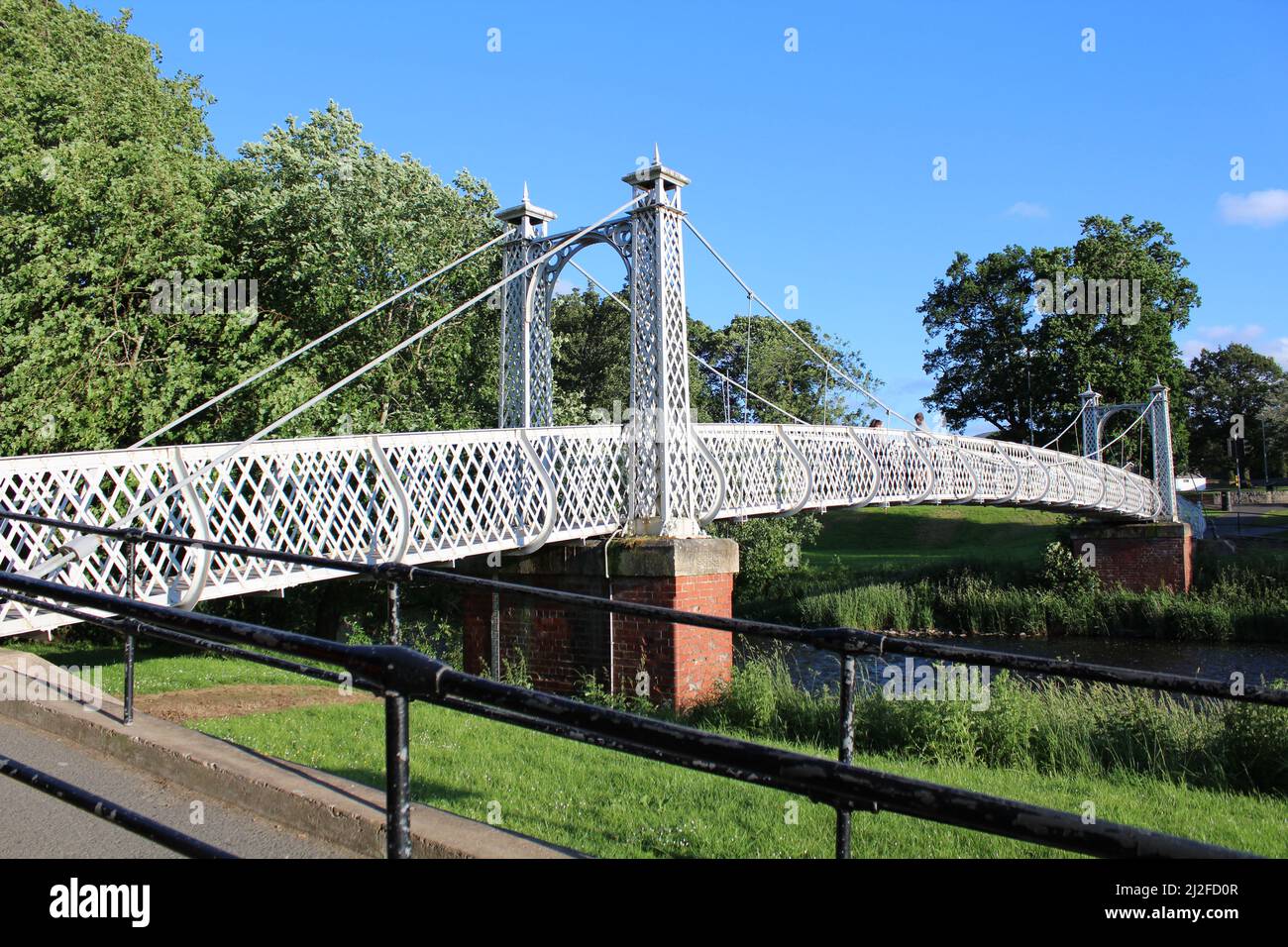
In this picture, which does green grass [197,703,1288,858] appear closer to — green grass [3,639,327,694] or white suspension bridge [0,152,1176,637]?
green grass [3,639,327,694]

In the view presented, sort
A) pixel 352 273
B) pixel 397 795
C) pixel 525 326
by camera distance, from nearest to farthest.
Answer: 1. pixel 397 795
2. pixel 525 326
3. pixel 352 273

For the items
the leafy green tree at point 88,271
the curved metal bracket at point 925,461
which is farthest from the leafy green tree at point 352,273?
the curved metal bracket at point 925,461

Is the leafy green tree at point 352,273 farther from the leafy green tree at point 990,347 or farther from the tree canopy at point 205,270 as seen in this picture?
the leafy green tree at point 990,347

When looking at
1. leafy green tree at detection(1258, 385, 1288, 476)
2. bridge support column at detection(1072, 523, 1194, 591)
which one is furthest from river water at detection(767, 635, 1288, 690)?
leafy green tree at detection(1258, 385, 1288, 476)

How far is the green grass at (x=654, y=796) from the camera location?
4.46 meters

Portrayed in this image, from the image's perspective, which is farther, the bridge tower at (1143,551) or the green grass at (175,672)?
the bridge tower at (1143,551)

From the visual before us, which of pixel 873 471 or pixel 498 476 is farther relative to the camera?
pixel 873 471

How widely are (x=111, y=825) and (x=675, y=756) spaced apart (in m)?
3.28

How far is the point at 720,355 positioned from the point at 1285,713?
Result: 116 feet

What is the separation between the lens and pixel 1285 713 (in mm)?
7680

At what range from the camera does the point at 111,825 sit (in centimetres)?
390

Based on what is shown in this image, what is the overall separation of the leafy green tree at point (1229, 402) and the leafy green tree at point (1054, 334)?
767 inches

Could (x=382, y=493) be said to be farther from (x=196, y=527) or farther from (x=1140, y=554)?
(x=1140, y=554)

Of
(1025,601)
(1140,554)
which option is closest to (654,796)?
(1025,601)
